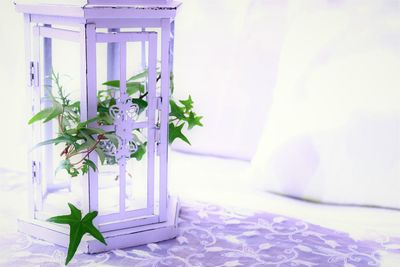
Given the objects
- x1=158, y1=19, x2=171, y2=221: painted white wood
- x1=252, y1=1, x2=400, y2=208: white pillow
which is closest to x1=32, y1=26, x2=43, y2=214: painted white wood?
x1=158, y1=19, x2=171, y2=221: painted white wood

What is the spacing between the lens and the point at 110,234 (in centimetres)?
134

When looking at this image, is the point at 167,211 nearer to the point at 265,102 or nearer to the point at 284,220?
the point at 284,220

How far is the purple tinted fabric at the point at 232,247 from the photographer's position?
131 centimetres

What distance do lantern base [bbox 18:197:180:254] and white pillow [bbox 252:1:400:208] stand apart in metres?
0.39

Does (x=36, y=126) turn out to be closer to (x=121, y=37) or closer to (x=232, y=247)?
(x=121, y=37)

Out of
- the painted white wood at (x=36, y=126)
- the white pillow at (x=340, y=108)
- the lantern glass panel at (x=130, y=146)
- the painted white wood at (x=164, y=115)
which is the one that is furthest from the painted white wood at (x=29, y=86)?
the white pillow at (x=340, y=108)

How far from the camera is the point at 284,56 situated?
1.68 m

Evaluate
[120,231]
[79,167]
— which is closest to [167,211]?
[120,231]

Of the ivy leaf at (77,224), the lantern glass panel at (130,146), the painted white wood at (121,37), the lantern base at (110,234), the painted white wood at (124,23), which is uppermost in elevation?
the painted white wood at (124,23)

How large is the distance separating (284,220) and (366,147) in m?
0.28

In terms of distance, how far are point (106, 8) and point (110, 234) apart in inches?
17.7

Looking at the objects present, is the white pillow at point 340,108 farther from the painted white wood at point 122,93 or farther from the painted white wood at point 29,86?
the painted white wood at point 29,86

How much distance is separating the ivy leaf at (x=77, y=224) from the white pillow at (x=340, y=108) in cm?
55

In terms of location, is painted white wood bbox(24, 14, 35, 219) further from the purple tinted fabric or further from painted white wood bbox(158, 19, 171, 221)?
painted white wood bbox(158, 19, 171, 221)
